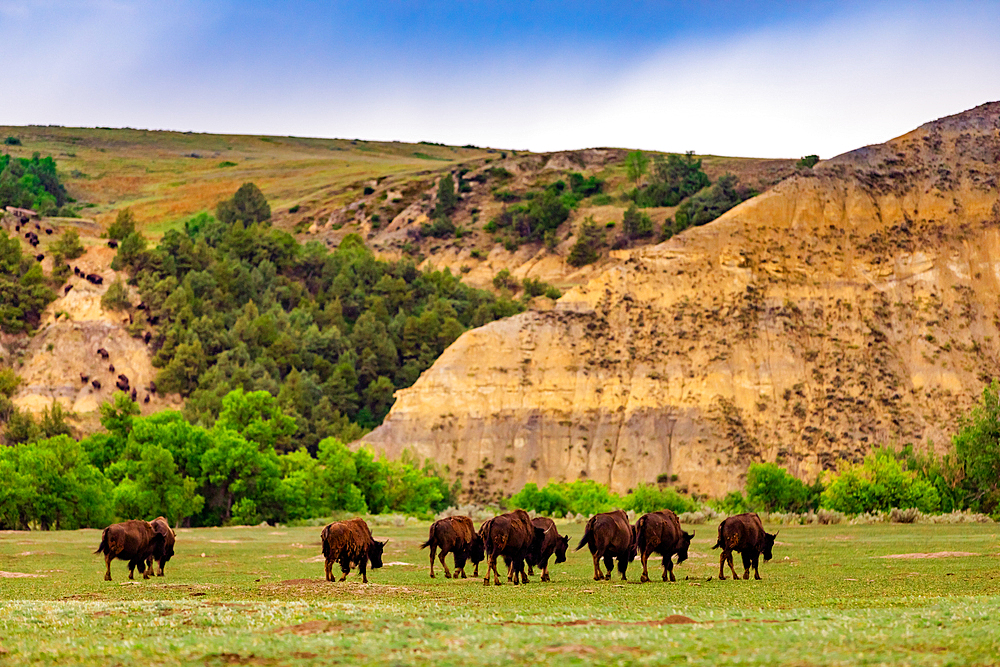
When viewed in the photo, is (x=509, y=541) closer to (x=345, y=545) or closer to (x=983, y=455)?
(x=345, y=545)

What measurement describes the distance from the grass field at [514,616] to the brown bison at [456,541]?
918mm

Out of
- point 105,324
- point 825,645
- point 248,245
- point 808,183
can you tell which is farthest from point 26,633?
point 248,245

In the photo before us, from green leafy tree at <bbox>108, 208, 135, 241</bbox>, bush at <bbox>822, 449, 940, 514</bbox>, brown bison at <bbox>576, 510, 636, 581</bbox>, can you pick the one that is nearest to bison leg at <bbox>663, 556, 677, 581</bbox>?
brown bison at <bbox>576, 510, 636, 581</bbox>

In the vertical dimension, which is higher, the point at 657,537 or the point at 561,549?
the point at 657,537

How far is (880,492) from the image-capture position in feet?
210

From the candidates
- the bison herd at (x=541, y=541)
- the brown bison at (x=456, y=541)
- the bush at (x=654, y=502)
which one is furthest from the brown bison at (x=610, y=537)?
the bush at (x=654, y=502)

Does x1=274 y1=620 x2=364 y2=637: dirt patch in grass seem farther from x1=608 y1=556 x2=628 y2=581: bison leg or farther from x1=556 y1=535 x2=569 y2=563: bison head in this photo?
x1=556 y1=535 x2=569 y2=563: bison head

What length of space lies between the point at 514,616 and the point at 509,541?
7613mm

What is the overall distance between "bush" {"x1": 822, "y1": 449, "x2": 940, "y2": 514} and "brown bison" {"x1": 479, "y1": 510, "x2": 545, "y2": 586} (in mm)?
41294

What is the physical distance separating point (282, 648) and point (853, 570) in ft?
62.3

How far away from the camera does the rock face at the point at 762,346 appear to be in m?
86.2

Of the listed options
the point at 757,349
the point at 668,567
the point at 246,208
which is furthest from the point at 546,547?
the point at 246,208

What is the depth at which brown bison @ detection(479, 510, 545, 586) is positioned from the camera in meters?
24.9

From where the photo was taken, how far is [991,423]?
62.4m
